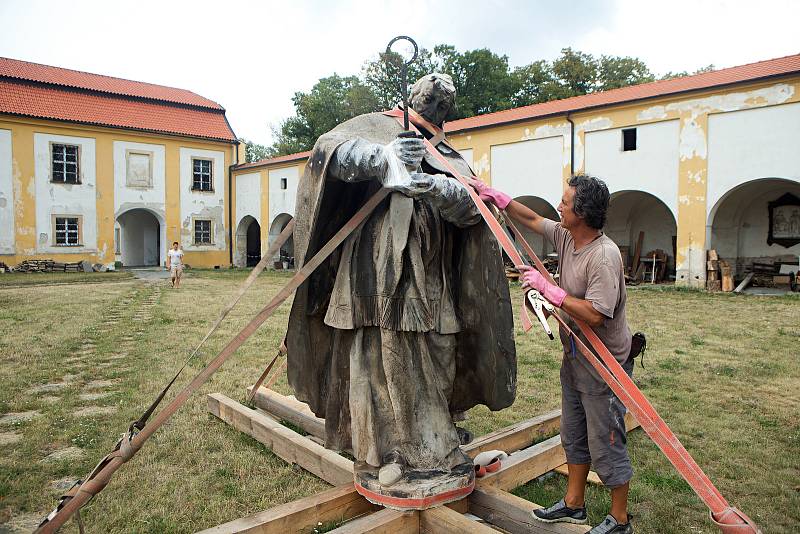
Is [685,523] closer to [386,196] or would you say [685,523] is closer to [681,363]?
[386,196]

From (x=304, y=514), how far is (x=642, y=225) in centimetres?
1902

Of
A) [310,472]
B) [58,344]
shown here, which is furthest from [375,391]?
[58,344]

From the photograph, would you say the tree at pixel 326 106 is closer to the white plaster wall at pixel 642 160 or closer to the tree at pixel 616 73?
the tree at pixel 616 73

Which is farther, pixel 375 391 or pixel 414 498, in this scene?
pixel 375 391

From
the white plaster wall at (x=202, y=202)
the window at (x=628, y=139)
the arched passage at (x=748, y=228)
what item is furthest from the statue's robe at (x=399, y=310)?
the white plaster wall at (x=202, y=202)

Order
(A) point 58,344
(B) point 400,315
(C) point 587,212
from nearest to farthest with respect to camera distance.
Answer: (C) point 587,212
(B) point 400,315
(A) point 58,344

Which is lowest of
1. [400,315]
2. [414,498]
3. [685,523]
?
[685,523]

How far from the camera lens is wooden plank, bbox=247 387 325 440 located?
12.9ft

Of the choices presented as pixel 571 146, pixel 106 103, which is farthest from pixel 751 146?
pixel 106 103

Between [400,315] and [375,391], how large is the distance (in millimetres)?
367

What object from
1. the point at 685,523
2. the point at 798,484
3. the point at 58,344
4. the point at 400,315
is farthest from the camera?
the point at 58,344

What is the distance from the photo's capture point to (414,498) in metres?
2.44

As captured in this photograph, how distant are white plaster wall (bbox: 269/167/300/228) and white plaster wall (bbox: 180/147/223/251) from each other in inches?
126

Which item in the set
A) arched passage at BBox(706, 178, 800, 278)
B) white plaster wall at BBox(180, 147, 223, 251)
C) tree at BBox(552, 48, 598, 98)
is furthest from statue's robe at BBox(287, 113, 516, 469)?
tree at BBox(552, 48, 598, 98)
